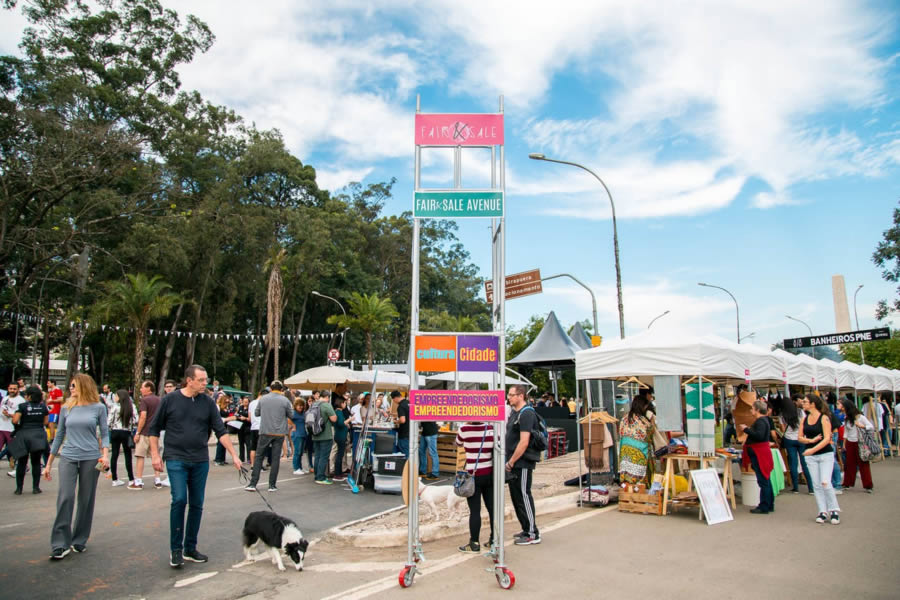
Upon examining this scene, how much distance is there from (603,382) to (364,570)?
11946 millimetres

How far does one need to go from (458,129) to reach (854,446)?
1007 centimetres

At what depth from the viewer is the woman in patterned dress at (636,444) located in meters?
8.77

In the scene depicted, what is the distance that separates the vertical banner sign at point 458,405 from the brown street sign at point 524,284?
28.7 ft

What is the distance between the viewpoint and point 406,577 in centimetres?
515

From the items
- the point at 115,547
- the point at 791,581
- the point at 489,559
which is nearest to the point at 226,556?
the point at 115,547

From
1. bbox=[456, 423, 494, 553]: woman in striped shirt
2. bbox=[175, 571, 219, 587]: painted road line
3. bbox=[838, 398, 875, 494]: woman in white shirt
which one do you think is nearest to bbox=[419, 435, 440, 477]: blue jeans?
bbox=[456, 423, 494, 553]: woman in striped shirt

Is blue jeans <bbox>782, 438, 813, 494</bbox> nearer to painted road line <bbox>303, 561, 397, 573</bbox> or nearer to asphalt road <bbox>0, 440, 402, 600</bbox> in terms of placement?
asphalt road <bbox>0, 440, 402, 600</bbox>

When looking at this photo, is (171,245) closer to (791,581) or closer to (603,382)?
(603,382)

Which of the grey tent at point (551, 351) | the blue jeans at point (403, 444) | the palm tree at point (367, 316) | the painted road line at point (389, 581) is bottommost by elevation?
the painted road line at point (389, 581)

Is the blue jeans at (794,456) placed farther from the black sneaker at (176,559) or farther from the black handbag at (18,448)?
the black handbag at (18,448)

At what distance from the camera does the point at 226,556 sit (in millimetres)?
6207

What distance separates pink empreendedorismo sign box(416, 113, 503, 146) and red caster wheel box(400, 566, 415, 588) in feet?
12.8

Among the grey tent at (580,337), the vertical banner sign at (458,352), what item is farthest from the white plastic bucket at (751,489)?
the grey tent at (580,337)

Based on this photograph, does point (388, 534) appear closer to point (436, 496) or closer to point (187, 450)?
point (436, 496)
